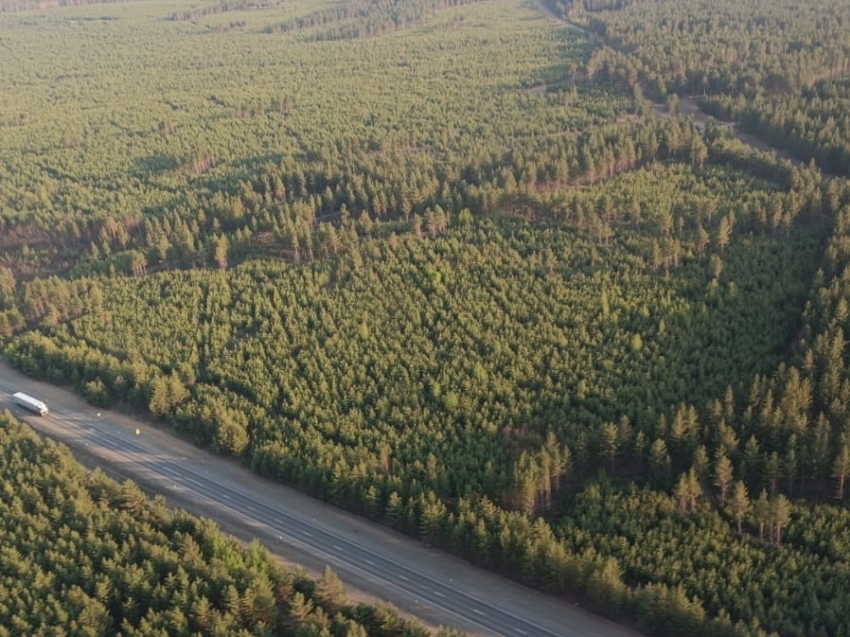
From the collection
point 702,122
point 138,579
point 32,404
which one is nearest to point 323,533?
point 138,579

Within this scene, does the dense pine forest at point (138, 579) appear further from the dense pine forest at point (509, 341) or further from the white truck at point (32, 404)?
the white truck at point (32, 404)

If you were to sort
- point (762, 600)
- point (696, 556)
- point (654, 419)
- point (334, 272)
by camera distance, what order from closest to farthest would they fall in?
point (762, 600)
point (696, 556)
point (654, 419)
point (334, 272)

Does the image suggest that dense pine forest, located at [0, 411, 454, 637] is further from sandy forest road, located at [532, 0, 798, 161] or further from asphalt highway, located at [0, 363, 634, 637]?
sandy forest road, located at [532, 0, 798, 161]

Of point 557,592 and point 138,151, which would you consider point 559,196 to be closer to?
point 557,592

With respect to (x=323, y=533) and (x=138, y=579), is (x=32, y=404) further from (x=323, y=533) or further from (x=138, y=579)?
(x=323, y=533)

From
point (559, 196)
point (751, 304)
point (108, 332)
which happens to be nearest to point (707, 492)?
point (751, 304)

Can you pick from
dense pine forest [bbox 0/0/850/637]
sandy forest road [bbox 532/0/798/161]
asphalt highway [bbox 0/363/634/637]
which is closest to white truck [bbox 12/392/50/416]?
asphalt highway [bbox 0/363/634/637]

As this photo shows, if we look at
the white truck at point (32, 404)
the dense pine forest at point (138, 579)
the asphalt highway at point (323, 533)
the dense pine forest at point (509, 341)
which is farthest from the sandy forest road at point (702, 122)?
the white truck at point (32, 404)
